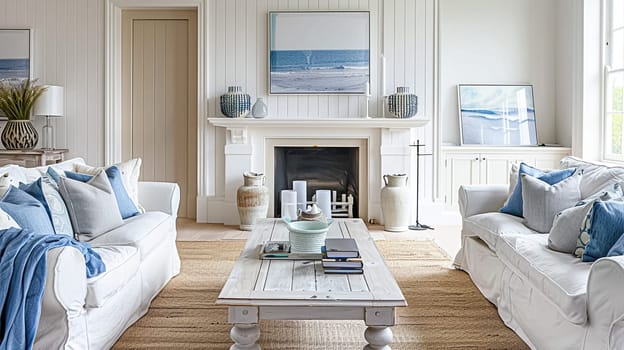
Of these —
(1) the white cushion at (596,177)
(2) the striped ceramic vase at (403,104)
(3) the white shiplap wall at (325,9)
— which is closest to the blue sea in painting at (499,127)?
(3) the white shiplap wall at (325,9)

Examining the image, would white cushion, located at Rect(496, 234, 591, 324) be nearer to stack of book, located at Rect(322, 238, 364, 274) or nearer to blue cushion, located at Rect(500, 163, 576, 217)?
blue cushion, located at Rect(500, 163, 576, 217)

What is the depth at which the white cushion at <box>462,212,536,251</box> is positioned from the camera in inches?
130

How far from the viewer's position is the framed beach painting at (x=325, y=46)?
6066mm

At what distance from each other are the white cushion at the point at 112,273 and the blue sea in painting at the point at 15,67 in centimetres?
Answer: 418

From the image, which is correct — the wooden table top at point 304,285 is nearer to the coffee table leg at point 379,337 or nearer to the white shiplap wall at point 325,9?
the coffee table leg at point 379,337

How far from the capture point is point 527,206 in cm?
343

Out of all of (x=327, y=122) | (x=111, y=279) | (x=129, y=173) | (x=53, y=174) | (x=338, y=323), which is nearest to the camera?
(x=111, y=279)

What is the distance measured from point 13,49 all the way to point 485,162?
5.28 meters

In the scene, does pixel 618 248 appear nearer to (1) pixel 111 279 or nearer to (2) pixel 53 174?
(1) pixel 111 279

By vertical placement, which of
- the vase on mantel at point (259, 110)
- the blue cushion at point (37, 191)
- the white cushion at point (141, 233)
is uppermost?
the vase on mantel at point (259, 110)

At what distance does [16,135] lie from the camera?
5.79 meters

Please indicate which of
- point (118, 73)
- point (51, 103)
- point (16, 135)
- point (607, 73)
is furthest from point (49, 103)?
point (607, 73)

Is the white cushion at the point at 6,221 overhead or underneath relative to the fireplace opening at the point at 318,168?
underneath

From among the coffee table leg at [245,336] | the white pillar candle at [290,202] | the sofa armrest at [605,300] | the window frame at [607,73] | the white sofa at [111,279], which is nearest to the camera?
the sofa armrest at [605,300]
